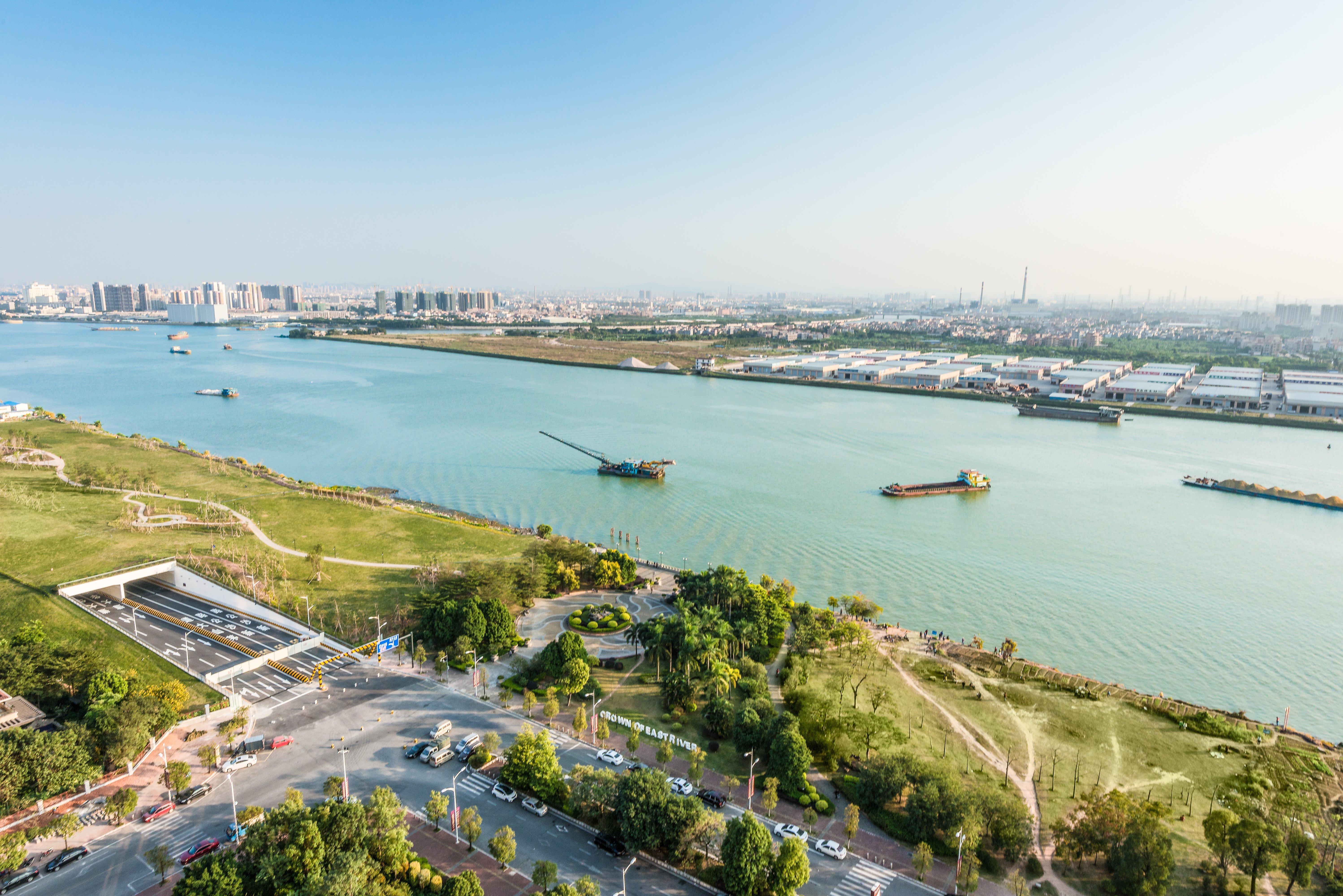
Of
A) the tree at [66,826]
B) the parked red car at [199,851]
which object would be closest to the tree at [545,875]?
the parked red car at [199,851]

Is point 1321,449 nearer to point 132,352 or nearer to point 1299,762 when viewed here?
point 1299,762

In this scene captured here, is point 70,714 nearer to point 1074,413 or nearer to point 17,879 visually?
point 17,879

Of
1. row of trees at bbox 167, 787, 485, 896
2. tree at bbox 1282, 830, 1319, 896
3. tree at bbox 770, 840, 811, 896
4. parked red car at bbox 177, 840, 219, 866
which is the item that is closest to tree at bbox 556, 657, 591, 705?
row of trees at bbox 167, 787, 485, 896

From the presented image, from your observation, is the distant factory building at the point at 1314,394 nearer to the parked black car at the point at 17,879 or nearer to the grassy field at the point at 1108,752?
the grassy field at the point at 1108,752

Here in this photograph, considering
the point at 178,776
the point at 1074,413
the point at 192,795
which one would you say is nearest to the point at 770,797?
the point at 192,795

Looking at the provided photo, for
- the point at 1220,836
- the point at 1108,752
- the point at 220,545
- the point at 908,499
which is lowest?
the point at 1108,752

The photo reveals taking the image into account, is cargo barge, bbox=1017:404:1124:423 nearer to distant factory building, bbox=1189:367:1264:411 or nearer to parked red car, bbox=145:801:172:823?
distant factory building, bbox=1189:367:1264:411

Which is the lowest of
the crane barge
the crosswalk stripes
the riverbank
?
the crosswalk stripes
